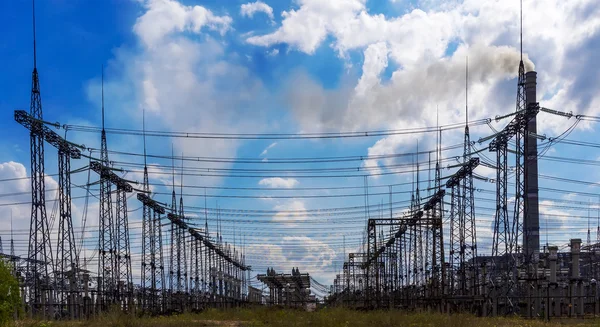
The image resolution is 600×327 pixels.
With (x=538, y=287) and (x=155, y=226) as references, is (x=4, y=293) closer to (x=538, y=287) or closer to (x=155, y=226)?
(x=538, y=287)

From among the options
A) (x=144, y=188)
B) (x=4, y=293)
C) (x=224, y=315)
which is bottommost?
(x=224, y=315)

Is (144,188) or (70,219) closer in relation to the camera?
(70,219)

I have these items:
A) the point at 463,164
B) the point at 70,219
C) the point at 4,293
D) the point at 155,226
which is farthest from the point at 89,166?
the point at 463,164

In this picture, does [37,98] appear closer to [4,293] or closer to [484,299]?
[4,293]

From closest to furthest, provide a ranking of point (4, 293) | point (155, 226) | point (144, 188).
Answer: point (4, 293) → point (144, 188) → point (155, 226)

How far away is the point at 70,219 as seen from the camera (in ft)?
115

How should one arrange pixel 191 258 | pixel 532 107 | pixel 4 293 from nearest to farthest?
pixel 4 293, pixel 532 107, pixel 191 258

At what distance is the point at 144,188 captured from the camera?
45.5 meters

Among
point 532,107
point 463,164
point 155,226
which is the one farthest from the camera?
point 155,226

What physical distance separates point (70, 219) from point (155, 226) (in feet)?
49.6

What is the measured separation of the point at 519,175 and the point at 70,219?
989 inches

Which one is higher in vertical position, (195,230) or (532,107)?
(532,107)

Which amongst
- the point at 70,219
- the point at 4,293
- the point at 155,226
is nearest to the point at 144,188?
the point at 155,226

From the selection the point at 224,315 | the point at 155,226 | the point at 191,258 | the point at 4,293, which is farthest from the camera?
the point at 191,258
